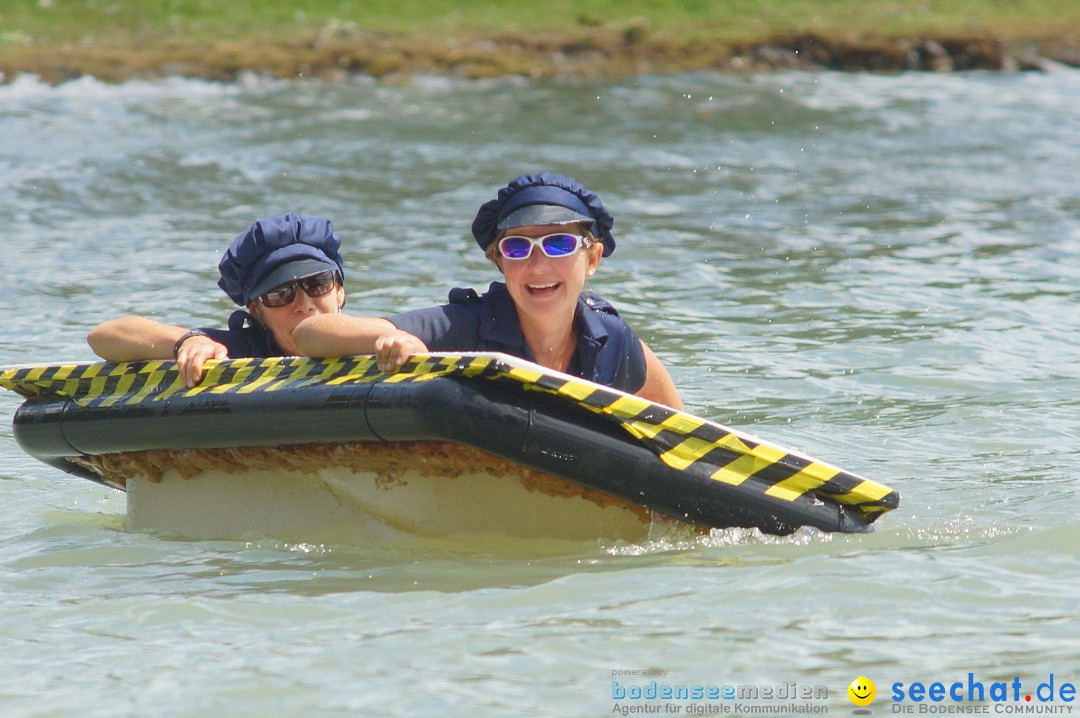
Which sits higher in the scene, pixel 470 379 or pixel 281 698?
pixel 470 379

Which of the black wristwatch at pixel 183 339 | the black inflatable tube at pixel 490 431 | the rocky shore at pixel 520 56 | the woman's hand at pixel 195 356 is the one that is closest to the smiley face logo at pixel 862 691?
the black inflatable tube at pixel 490 431

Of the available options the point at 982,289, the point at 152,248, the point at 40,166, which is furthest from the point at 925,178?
the point at 40,166

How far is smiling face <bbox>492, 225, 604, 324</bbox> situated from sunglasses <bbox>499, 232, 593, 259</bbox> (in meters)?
0.02

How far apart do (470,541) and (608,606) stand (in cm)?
73

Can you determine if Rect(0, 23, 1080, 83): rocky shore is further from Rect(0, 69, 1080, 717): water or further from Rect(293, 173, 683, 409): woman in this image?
Rect(293, 173, 683, 409): woman

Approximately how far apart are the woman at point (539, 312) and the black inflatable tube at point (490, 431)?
0.23m

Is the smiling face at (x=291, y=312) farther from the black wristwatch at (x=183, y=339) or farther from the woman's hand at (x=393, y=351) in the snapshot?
the woman's hand at (x=393, y=351)

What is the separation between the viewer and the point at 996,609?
4012 mm

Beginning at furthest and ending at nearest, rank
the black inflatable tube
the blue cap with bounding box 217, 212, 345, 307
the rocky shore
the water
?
the rocky shore, the blue cap with bounding box 217, 212, 345, 307, the black inflatable tube, the water

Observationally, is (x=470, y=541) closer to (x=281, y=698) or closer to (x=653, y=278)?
(x=281, y=698)

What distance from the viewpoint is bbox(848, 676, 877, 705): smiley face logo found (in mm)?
3438

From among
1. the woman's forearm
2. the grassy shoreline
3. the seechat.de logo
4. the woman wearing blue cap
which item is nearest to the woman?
the woman's forearm

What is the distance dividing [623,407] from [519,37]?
48.2ft

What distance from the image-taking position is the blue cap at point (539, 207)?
4.70 metres
